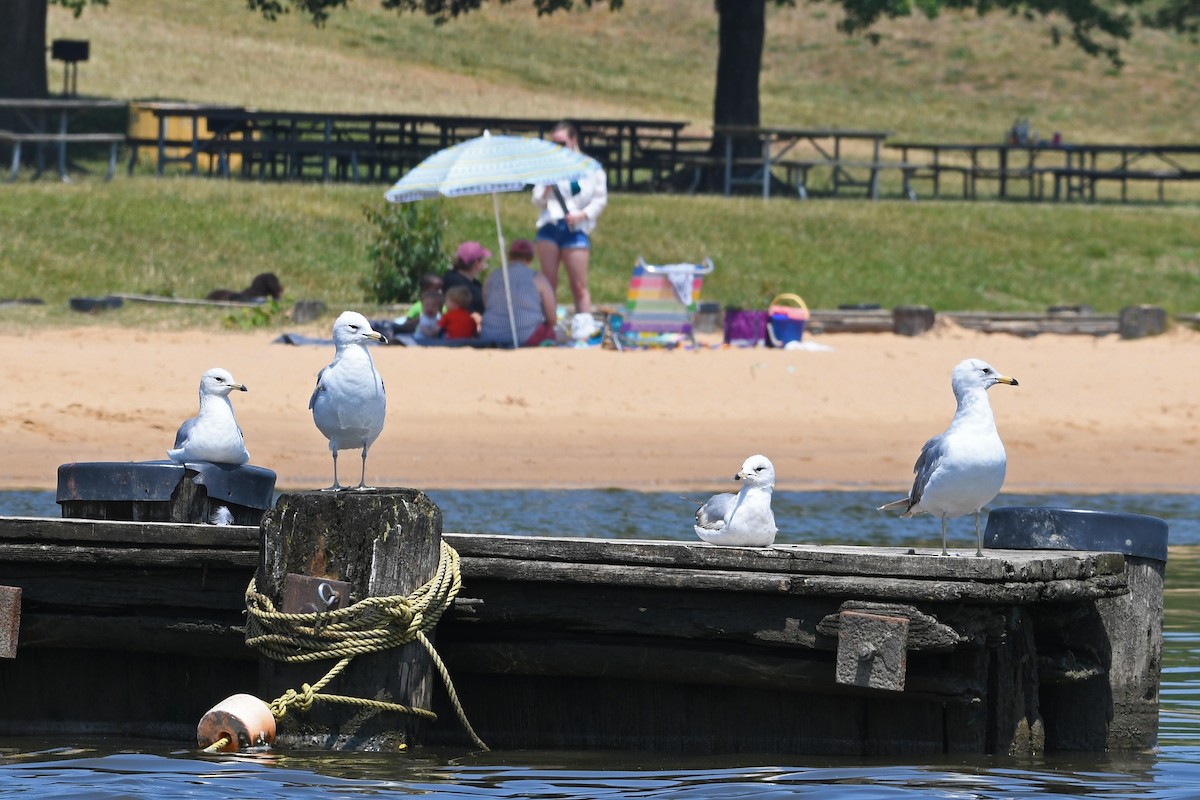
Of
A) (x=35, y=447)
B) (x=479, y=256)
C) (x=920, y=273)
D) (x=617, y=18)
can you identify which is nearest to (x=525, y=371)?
(x=479, y=256)

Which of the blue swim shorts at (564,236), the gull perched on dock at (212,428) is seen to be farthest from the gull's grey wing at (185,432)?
the blue swim shorts at (564,236)

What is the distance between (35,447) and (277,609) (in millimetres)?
8125

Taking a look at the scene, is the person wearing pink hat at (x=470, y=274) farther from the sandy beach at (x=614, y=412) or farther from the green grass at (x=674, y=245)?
the green grass at (x=674, y=245)

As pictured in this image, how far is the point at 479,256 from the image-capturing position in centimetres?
1722

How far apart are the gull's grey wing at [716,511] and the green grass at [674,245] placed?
459 inches

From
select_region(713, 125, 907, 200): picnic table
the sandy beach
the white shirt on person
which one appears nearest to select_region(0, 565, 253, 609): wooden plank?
the sandy beach

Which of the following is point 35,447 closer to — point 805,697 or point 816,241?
point 805,697

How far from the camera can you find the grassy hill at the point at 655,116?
70.6ft

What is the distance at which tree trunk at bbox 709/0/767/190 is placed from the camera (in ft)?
98.2

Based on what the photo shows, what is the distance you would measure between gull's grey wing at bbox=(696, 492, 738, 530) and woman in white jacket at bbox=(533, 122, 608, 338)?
979 centimetres

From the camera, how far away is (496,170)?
16516 mm

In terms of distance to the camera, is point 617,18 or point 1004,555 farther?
point 617,18

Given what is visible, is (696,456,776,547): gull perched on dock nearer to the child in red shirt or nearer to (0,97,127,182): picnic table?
the child in red shirt

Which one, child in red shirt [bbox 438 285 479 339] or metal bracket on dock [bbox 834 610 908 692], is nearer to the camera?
metal bracket on dock [bbox 834 610 908 692]
